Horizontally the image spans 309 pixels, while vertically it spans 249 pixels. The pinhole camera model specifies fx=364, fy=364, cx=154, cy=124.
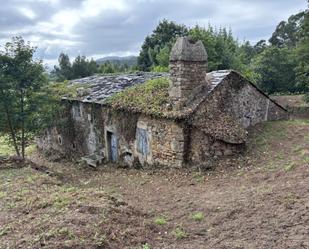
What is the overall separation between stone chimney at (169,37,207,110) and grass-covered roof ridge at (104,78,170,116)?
2.26ft

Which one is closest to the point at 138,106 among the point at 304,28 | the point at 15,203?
the point at 15,203

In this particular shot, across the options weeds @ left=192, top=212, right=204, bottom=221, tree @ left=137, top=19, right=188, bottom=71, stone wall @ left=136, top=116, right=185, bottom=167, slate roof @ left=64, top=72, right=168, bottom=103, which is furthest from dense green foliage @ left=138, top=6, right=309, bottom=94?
weeds @ left=192, top=212, right=204, bottom=221

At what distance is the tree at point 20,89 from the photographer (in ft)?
47.4

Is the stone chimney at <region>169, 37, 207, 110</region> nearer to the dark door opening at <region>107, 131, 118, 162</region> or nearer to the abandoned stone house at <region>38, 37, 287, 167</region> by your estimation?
the abandoned stone house at <region>38, 37, 287, 167</region>

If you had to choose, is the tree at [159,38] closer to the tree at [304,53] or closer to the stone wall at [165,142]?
the tree at [304,53]

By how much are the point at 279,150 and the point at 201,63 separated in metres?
3.77

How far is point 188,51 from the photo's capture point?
11.8m

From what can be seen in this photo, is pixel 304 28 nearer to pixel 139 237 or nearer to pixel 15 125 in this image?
pixel 15 125

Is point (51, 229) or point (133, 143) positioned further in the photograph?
point (133, 143)

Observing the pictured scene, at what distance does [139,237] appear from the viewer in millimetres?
6082

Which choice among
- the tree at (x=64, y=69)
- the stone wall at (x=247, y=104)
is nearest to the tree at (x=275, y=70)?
the stone wall at (x=247, y=104)

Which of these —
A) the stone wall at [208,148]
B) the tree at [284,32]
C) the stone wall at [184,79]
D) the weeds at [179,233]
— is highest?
the tree at [284,32]

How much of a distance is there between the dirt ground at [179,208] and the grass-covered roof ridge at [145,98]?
2.31 metres

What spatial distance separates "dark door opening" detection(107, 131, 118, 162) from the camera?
15.6 metres
